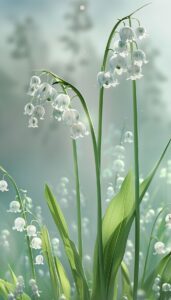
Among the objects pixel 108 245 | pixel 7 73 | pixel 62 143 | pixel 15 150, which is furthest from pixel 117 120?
pixel 108 245

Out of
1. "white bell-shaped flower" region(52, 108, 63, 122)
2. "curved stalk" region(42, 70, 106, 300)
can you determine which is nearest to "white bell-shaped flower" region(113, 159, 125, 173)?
"curved stalk" region(42, 70, 106, 300)

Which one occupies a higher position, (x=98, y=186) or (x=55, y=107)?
(x=55, y=107)

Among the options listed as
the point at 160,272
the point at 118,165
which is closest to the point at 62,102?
the point at 160,272

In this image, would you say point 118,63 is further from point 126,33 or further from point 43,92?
point 43,92

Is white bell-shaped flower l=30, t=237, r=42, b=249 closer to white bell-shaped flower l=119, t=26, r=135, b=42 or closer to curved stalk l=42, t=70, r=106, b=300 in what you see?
curved stalk l=42, t=70, r=106, b=300

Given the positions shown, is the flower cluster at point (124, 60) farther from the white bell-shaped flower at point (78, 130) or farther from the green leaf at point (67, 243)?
the green leaf at point (67, 243)

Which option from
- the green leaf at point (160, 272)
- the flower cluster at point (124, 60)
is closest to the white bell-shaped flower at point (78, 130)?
the flower cluster at point (124, 60)

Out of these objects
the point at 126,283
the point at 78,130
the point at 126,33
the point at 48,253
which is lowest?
the point at 126,283

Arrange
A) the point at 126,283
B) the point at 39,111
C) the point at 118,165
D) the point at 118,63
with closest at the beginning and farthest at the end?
the point at 118,63
the point at 39,111
the point at 126,283
the point at 118,165
